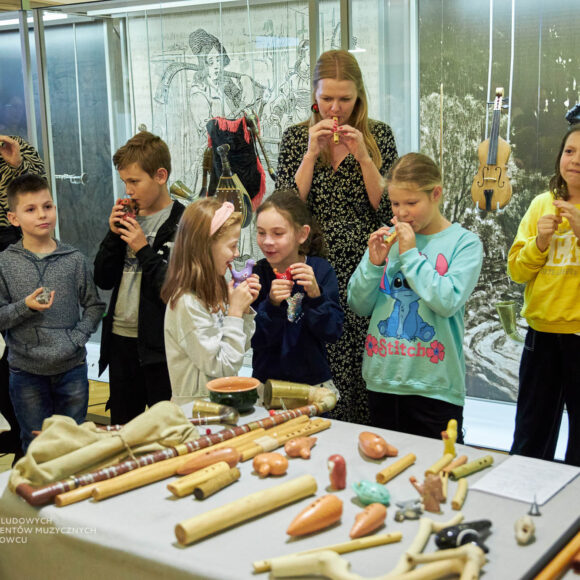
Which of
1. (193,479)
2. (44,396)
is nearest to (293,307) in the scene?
(193,479)

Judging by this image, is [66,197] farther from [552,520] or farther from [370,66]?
[552,520]

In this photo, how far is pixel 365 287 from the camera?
9.16ft

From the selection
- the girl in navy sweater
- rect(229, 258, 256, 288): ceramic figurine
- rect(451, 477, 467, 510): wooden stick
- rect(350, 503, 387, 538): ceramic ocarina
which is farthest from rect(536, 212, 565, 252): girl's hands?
rect(350, 503, 387, 538): ceramic ocarina

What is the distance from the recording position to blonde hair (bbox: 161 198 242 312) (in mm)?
2633

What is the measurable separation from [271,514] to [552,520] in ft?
1.91

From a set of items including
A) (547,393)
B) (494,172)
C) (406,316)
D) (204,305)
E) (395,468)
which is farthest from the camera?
(494,172)

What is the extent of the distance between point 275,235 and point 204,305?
41 centimetres

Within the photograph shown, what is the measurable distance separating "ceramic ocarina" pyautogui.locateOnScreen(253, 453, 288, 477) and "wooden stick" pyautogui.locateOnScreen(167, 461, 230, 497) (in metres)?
0.08

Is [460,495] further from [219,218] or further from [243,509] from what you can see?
[219,218]

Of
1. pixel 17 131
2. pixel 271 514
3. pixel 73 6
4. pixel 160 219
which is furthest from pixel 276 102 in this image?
pixel 271 514

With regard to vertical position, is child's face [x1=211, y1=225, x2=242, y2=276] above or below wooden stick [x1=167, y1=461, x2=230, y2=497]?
above

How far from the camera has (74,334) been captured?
11.2 ft

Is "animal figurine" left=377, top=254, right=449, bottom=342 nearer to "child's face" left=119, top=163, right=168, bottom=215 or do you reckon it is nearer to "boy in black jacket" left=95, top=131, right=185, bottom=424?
"boy in black jacket" left=95, top=131, right=185, bottom=424

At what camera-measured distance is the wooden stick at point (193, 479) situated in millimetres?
1688
